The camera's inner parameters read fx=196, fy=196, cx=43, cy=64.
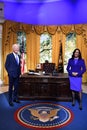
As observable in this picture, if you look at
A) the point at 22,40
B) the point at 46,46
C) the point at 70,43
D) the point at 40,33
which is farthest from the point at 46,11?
the point at 70,43

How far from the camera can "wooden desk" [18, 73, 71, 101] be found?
5492 millimetres

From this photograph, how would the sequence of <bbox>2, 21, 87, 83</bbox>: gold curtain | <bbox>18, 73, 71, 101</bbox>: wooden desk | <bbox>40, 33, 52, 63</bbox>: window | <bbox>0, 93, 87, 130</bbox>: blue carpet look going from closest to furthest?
<bbox>0, 93, 87, 130</bbox>: blue carpet
<bbox>18, 73, 71, 101</bbox>: wooden desk
<bbox>2, 21, 87, 83</bbox>: gold curtain
<bbox>40, 33, 52, 63</bbox>: window

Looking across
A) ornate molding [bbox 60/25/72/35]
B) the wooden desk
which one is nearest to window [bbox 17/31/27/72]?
ornate molding [bbox 60/25/72/35]

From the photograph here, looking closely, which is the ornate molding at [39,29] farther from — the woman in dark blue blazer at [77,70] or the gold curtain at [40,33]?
the woman in dark blue blazer at [77,70]

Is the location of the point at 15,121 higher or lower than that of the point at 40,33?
lower

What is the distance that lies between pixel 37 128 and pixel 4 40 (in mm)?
4918

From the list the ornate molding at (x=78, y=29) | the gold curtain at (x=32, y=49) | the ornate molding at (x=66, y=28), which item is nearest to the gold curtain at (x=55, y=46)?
the ornate molding at (x=66, y=28)

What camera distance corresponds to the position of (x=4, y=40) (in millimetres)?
7836

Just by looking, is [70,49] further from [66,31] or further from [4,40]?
[4,40]

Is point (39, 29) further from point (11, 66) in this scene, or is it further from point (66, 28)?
point (11, 66)

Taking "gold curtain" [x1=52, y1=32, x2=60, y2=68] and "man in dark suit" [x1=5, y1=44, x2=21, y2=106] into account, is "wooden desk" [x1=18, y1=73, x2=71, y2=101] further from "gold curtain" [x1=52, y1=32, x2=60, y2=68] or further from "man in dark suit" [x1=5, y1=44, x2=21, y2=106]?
"gold curtain" [x1=52, y1=32, x2=60, y2=68]

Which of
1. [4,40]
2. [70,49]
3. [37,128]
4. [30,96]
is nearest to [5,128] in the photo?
[37,128]

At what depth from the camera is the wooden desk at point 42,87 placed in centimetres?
549

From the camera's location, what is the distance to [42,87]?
5.56 meters
